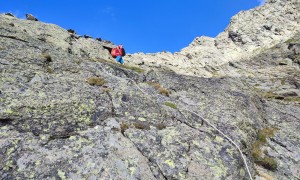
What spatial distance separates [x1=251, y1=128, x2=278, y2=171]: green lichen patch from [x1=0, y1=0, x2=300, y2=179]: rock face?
61 millimetres

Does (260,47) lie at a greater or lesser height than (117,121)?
greater

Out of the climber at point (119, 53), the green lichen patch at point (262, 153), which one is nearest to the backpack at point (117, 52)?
the climber at point (119, 53)

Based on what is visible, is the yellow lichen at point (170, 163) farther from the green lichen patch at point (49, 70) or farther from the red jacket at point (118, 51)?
the red jacket at point (118, 51)

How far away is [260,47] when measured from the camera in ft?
648

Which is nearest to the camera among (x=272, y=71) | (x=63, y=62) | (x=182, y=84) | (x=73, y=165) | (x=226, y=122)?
(x=73, y=165)

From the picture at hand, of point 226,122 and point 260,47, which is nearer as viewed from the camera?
point 226,122

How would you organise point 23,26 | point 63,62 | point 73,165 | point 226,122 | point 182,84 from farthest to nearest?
point 23,26
point 182,84
point 63,62
point 226,122
point 73,165

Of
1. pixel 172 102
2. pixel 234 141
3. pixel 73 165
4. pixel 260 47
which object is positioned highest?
pixel 260 47

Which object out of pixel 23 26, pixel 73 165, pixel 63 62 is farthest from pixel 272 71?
pixel 73 165

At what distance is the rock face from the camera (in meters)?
14.4

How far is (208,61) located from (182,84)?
164713 mm

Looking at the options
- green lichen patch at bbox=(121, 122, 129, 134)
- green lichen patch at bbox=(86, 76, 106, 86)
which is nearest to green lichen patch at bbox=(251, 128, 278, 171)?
green lichen patch at bbox=(121, 122, 129, 134)

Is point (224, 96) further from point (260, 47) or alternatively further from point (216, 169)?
point (260, 47)

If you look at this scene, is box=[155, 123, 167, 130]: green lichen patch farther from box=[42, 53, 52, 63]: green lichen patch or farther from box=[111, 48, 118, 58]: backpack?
box=[111, 48, 118, 58]: backpack
